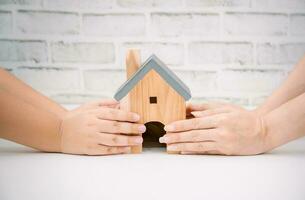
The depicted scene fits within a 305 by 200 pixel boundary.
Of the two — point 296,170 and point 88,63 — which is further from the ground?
point 88,63

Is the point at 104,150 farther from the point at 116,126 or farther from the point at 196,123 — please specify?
the point at 196,123

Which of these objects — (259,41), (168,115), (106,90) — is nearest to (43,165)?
(168,115)

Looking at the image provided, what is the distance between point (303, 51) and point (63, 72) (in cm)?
93

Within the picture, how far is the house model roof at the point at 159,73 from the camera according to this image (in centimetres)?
86

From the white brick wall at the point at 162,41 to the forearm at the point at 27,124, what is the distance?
0.68m

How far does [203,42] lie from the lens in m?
1.54

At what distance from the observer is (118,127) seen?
867 millimetres

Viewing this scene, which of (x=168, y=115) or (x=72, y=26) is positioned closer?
(x=168, y=115)

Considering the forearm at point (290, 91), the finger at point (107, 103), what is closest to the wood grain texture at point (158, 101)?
the finger at point (107, 103)

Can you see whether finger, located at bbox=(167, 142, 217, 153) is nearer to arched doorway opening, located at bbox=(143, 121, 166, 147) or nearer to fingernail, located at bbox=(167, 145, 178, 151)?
fingernail, located at bbox=(167, 145, 178, 151)

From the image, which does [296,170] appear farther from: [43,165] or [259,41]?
[259,41]

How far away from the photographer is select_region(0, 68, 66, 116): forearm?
3.10 ft

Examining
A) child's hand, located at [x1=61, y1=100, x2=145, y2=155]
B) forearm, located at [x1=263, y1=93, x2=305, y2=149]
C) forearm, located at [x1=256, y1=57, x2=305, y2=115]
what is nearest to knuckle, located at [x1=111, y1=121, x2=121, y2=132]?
child's hand, located at [x1=61, y1=100, x2=145, y2=155]

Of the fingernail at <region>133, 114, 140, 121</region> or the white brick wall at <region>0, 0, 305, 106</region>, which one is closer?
the fingernail at <region>133, 114, 140, 121</region>
